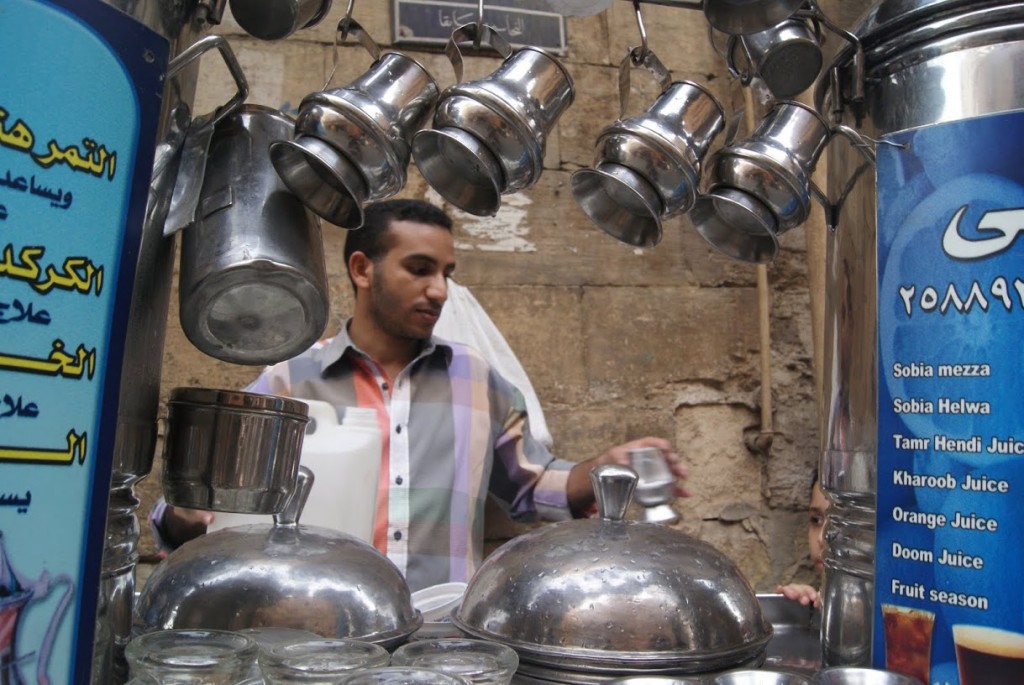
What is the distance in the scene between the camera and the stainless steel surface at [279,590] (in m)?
0.94

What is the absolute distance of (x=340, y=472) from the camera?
6.73ft

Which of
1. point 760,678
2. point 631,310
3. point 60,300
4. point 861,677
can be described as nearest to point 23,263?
point 60,300

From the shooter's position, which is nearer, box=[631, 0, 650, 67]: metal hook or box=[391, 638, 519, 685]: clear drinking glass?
box=[391, 638, 519, 685]: clear drinking glass

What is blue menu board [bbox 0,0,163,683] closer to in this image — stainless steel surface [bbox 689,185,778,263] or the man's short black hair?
stainless steel surface [bbox 689,185,778,263]

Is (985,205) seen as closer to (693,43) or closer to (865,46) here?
(865,46)

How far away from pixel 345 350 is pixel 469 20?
47.6 inches

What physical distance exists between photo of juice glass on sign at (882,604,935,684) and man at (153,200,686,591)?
155 cm

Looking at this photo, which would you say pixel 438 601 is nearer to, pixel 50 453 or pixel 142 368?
pixel 142 368

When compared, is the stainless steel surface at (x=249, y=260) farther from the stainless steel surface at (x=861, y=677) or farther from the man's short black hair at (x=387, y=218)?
the man's short black hair at (x=387, y=218)

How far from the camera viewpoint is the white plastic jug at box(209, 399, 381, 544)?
2.03m

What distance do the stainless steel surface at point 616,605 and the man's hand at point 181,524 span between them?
1185mm

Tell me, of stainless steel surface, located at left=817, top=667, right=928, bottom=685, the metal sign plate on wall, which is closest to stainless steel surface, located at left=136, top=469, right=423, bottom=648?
stainless steel surface, located at left=817, top=667, right=928, bottom=685

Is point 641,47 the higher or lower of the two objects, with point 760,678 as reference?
higher

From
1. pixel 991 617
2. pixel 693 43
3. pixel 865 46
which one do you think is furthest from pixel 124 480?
pixel 693 43
